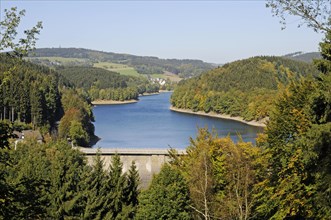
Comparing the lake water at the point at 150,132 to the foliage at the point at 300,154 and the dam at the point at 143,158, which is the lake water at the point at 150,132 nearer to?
the dam at the point at 143,158

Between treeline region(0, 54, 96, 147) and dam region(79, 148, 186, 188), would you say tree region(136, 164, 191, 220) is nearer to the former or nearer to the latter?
dam region(79, 148, 186, 188)

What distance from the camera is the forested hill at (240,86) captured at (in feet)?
251

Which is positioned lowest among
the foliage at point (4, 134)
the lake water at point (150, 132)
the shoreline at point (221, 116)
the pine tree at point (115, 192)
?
the lake water at point (150, 132)

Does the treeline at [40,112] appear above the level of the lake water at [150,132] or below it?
above

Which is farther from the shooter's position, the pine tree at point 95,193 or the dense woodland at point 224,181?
the pine tree at point 95,193

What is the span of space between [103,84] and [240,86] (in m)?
50.8

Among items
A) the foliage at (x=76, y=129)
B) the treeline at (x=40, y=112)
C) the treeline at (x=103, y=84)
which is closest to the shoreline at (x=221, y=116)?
the foliage at (x=76, y=129)

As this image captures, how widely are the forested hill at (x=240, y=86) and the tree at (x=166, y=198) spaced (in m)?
56.3

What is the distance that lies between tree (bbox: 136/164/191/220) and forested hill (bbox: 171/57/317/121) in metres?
56.3

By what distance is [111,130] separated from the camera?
186ft

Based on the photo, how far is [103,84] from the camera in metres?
128

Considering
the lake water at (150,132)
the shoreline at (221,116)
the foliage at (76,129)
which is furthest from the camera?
the shoreline at (221,116)

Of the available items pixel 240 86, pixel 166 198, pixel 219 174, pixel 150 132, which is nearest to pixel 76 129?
pixel 150 132

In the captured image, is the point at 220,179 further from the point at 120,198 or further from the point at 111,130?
the point at 111,130
